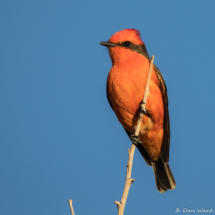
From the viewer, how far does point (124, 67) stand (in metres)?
5.98

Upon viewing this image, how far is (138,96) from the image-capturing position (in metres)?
Result: 5.76

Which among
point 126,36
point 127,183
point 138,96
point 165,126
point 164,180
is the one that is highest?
point 126,36

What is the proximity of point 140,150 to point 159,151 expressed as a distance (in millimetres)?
471

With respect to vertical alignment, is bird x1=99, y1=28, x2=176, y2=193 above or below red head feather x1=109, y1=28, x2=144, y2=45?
below

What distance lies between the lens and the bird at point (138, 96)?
582 cm

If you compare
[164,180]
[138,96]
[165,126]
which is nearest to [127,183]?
[138,96]

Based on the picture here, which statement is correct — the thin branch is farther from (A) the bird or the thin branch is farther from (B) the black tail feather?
(B) the black tail feather

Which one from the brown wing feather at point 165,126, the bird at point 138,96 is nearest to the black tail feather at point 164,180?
the bird at point 138,96

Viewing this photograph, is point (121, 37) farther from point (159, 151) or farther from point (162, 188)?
point (162, 188)

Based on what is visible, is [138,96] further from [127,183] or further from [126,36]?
[127,183]

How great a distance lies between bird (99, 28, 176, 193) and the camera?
19.1 feet

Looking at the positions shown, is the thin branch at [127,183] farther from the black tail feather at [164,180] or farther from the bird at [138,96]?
the black tail feather at [164,180]

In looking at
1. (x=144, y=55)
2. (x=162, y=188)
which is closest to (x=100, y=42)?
(x=144, y=55)

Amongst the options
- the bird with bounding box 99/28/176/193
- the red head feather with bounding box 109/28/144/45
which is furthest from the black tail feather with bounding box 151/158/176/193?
the red head feather with bounding box 109/28/144/45
